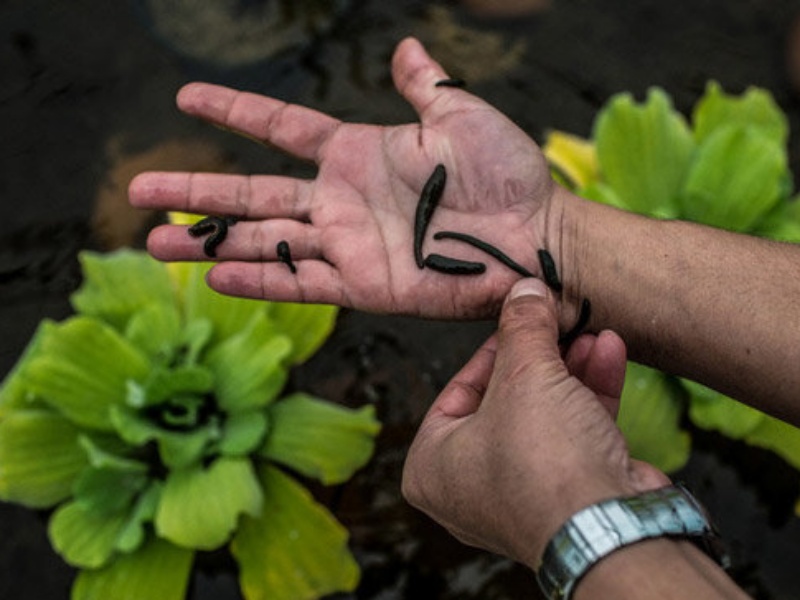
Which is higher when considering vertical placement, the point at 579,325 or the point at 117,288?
the point at 579,325

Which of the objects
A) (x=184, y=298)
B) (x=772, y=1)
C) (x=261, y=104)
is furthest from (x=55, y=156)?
(x=772, y=1)

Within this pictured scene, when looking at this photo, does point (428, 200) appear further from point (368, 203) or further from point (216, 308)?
point (216, 308)

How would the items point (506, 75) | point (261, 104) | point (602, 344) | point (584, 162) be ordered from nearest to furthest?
point (602, 344), point (261, 104), point (584, 162), point (506, 75)

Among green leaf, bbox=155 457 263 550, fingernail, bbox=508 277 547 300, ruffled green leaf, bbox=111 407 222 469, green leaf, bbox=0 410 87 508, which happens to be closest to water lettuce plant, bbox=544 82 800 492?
fingernail, bbox=508 277 547 300

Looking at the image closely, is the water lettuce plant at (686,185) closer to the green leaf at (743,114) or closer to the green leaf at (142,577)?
the green leaf at (743,114)

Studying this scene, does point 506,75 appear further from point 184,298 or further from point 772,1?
point 184,298

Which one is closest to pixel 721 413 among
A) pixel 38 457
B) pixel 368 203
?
pixel 368 203
